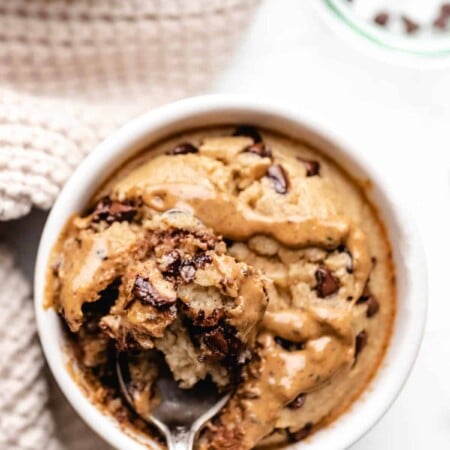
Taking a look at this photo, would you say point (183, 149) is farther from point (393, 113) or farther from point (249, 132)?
point (393, 113)

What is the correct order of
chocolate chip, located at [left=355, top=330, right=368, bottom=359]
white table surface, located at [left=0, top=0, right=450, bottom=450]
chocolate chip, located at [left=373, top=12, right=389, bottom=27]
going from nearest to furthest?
1. chocolate chip, located at [left=355, top=330, right=368, bottom=359]
2. white table surface, located at [left=0, top=0, right=450, bottom=450]
3. chocolate chip, located at [left=373, top=12, right=389, bottom=27]

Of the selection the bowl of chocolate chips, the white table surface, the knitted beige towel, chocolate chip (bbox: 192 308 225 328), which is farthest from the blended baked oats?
the bowl of chocolate chips

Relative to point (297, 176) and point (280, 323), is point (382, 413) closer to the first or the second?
point (280, 323)

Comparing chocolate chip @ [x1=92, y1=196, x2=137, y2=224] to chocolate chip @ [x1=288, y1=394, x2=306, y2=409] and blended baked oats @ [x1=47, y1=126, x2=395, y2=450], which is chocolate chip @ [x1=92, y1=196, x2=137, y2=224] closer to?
blended baked oats @ [x1=47, y1=126, x2=395, y2=450]

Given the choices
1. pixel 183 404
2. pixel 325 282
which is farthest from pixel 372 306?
pixel 183 404

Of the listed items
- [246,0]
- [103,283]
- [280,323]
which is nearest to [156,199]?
[103,283]

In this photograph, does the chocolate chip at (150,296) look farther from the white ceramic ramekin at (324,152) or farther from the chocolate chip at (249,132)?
the chocolate chip at (249,132)
